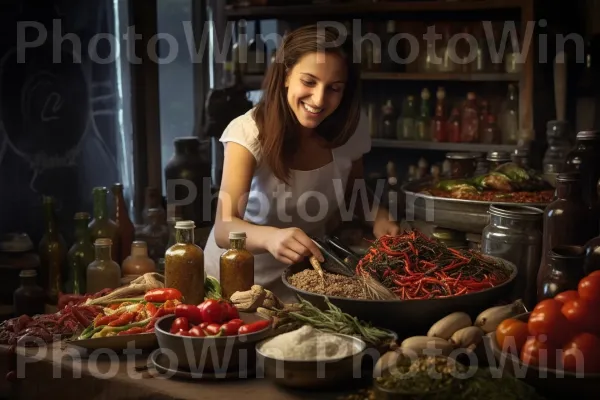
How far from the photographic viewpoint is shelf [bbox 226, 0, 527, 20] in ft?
13.8

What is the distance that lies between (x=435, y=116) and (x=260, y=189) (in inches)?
80.8

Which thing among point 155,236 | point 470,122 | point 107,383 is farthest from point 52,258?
point 470,122

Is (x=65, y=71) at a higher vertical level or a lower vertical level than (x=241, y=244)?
higher

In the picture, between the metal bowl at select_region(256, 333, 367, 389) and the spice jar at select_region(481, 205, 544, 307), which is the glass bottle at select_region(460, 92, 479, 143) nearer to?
the spice jar at select_region(481, 205, 544, 307)

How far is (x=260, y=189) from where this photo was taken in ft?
9.57

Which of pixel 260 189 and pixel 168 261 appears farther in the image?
pixel 260 189

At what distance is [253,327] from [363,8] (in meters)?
3.14

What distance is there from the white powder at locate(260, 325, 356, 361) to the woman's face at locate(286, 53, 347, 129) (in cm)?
97

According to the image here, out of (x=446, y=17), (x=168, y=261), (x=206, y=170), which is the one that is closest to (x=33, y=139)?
(x=206, y=170)

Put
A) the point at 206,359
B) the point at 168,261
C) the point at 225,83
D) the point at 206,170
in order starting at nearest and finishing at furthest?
the point at 206,359, the point at 168,261, the point at 206,170, the point at 225,83

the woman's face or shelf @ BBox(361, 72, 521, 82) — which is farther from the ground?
shelf @ BBox(361, 72, 521, 82)

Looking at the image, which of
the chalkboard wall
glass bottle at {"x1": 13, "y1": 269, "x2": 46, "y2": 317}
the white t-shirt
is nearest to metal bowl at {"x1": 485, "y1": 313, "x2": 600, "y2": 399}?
the white t-shirt

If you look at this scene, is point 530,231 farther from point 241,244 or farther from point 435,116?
point 435,116

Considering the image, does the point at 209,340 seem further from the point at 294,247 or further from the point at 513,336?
the point at 513,336
